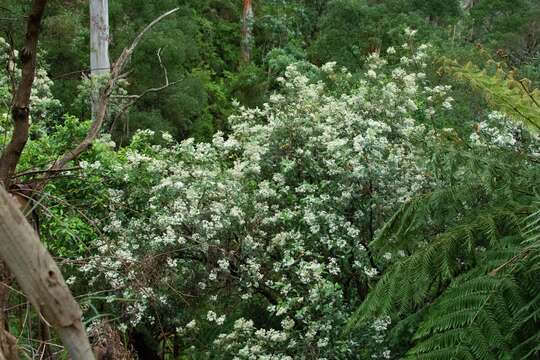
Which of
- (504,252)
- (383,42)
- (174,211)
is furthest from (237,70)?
(504,252)

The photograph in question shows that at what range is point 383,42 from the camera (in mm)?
13117

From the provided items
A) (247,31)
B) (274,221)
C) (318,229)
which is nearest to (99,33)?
(274,221)

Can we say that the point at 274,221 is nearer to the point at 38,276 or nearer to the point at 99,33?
the point at 38,276

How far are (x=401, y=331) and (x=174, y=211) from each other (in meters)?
1.71

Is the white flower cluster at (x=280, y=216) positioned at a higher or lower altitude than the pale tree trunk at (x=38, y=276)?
lower

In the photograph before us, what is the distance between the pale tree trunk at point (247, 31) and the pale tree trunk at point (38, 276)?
1622 cm

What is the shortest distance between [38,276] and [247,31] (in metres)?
16.4

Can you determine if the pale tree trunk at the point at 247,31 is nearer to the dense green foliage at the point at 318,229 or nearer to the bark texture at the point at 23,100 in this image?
the dense green foliage at the point at 318,229

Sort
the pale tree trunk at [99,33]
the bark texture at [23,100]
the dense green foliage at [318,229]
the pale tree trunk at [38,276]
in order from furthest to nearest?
the pale tree trunk at [99,33], the dense green foliage at [318,229], the bark texture at [23,100], the pale tree trunk at [38,276]

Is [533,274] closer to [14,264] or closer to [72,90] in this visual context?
[14,264]

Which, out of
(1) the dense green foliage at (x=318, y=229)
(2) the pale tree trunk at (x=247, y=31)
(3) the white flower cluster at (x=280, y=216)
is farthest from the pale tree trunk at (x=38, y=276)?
(2) the pale tree trunk at (x=247, y=31)

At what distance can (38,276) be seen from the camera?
93 centimetres

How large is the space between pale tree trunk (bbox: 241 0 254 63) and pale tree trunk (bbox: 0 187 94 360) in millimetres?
16218

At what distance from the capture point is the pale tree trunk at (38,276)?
2.99 feet
